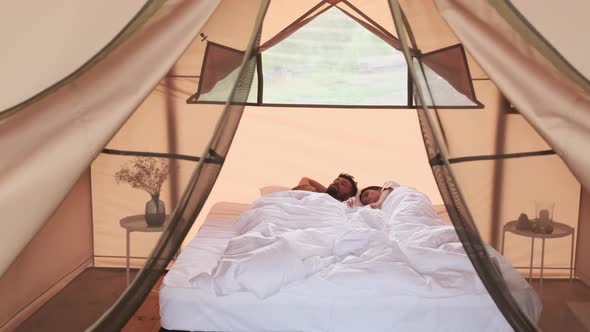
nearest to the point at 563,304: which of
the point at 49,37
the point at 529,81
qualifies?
the point at 529,81

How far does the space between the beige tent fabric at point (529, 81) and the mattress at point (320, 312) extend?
46.7 inches

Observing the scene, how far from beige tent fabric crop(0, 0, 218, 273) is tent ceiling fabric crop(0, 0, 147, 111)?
7cm

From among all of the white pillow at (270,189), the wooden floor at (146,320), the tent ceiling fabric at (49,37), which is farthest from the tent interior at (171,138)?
the white pillow at (270,189)

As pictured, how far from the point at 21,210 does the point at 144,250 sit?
0.47 metres

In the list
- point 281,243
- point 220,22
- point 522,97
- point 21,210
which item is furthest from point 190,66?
point 281,243

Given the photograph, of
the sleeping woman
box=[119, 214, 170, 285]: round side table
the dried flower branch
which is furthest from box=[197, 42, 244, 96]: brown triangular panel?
the sleeping woman

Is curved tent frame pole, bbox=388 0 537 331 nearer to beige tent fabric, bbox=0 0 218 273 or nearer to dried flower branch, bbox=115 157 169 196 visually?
beige tent fabric, bbox=0 0 218 273

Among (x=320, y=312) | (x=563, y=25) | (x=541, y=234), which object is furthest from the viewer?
(x=320, y=312)

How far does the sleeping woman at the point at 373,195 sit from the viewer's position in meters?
4.12

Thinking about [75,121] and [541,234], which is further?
[541,234]

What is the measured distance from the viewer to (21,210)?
4.12 feet

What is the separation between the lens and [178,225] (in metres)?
1.79

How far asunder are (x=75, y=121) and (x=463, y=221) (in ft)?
3.62

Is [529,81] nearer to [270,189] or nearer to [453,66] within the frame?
[453,66]
